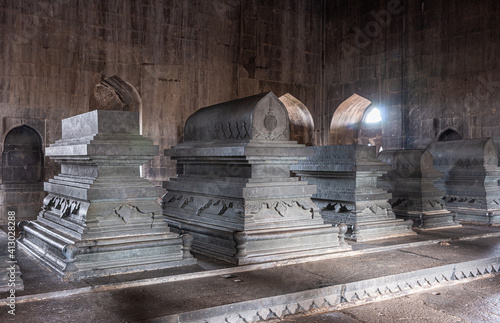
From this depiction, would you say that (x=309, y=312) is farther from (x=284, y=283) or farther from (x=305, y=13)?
(x=305, y=13)

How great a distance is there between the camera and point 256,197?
481 cm

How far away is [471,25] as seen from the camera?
1173 centimetres

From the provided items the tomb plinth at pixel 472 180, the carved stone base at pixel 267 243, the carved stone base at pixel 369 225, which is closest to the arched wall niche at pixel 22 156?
the carved stone base at pixel 267 243

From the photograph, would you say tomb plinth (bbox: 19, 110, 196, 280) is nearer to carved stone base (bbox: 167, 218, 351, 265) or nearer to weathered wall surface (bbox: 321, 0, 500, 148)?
carved stone base (bbox: 167, 218, 351, 265)

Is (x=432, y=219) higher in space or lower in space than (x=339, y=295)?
higher

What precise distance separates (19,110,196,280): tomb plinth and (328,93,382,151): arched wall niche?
11066mm

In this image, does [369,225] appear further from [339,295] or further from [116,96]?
[116,96]

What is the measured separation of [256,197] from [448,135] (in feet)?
29.2

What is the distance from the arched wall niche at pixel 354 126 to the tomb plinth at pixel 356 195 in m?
8.82

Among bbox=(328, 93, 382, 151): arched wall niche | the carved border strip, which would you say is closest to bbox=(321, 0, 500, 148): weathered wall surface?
bbox=(328, 93, 382, 151): arched wall niche

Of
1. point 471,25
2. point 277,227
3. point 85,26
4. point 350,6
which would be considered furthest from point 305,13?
point 277,227

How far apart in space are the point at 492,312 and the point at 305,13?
12.7 metres

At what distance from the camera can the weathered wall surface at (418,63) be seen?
11.4 metres

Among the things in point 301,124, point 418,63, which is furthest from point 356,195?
Answer: point 301,124
